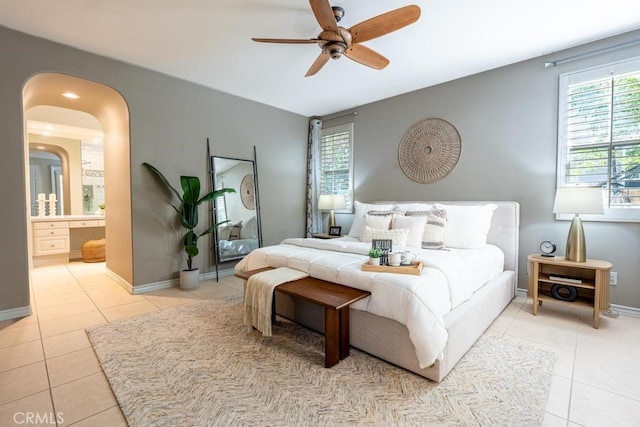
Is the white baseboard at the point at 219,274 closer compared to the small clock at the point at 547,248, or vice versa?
the small clock at the point at 547,248

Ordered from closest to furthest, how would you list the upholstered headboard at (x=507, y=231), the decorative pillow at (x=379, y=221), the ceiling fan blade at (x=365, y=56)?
the ceiling fan blade at (x=365, y=56) → the upholstered headboard at (x=507, y=231) → the decorative pillow at (x=379, y=221)

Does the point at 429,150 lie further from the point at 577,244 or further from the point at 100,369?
the point at 100,369

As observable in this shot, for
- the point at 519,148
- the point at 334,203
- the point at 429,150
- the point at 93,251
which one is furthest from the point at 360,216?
the point at 93,251

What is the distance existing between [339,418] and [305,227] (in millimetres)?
4231

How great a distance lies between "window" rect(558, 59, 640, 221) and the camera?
9.25 feet

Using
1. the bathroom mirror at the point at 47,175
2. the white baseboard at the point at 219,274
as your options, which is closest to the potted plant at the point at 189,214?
the white baseboard at the point at 219,274

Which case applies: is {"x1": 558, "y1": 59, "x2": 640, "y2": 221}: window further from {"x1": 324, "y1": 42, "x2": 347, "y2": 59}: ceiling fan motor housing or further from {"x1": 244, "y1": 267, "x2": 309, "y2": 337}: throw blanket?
{"x1": 244, "y1": 267, "x2": 309, "y2": 337}: throw blanket

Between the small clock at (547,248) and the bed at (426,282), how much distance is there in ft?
1.02

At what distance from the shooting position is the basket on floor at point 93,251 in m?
5.52

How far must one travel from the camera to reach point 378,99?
4688mm

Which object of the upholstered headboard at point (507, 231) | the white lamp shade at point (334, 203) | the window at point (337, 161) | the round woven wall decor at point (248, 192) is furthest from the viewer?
the window at point (337, 161)

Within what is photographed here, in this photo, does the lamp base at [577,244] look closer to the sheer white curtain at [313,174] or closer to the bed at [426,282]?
the bed at [426,282]

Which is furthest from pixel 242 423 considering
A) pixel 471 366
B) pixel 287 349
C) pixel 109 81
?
pixel 109 81

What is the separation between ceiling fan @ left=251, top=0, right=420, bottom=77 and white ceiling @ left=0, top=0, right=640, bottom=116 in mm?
312
